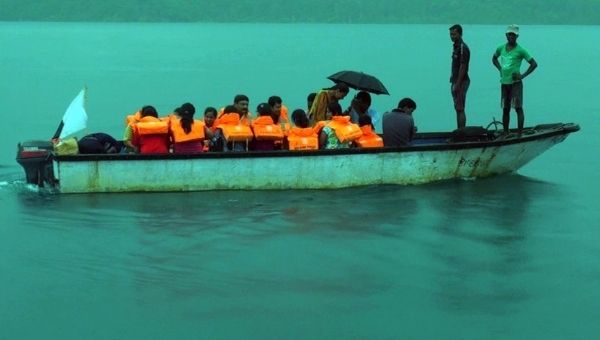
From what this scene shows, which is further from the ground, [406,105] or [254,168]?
[406,105]

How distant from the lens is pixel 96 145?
12461 mm

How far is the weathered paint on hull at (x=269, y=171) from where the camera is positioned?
12.5 metres

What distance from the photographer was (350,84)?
46.1ft

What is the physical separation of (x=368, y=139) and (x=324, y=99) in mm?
1003

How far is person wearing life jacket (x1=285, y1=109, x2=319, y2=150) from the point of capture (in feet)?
42.5

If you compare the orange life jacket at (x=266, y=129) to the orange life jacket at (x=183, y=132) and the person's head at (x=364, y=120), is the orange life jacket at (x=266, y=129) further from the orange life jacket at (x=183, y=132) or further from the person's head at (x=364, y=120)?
the person's head at (x=364, y=120)

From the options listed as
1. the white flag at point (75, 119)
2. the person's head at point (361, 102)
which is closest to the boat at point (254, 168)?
the white flag at point (75, 119)

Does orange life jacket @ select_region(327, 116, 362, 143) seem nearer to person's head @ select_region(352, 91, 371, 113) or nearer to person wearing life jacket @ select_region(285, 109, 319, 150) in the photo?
person wearing life jacket @ select_region(285, 109, 319, 150)

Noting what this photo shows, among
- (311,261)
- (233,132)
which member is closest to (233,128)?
(233,132)

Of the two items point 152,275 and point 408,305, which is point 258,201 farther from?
point 408,305

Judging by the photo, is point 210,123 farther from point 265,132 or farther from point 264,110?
point 265,132

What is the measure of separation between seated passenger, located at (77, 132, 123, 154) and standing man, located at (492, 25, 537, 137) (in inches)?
211

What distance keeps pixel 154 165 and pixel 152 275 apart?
2746mm

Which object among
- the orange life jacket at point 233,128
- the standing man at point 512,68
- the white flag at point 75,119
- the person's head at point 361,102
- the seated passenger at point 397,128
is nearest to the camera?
the orange life jacket at point 233,128
